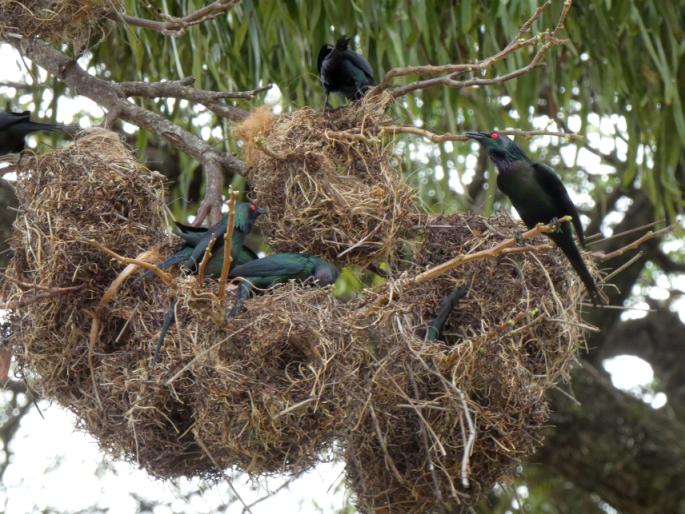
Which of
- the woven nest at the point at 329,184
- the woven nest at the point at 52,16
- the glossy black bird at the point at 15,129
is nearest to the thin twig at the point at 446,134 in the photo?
the woven nest at the point at 329,184

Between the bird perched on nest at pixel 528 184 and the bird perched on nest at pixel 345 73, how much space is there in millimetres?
554

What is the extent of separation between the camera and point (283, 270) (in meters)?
3.55

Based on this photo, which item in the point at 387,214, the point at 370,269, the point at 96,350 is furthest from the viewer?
the point at 370,269

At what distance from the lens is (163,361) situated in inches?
128

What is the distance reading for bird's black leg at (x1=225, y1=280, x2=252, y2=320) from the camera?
3.16 metres

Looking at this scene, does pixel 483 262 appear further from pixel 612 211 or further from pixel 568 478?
pixel 612 211

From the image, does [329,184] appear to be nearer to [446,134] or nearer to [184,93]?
[446,134]

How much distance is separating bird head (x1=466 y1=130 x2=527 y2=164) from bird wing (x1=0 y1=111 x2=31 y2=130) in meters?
1.61

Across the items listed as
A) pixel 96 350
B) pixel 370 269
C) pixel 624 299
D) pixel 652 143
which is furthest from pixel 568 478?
pixel 96 350

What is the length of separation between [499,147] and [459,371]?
3.52ft

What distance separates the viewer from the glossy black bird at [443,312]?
350 cm

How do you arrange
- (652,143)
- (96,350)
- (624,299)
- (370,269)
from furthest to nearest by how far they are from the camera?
(624,299) → (652,143) → (370,269) → (96,350)

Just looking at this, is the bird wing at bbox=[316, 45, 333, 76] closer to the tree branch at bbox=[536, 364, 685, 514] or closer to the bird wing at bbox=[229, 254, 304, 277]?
the bird wing at bbox=[229, 254, 304, 277]

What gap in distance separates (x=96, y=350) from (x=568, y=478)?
278 centimetres
